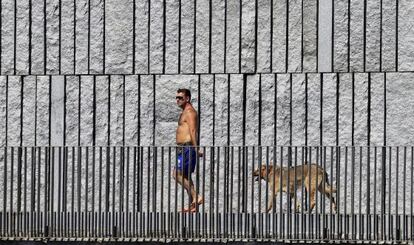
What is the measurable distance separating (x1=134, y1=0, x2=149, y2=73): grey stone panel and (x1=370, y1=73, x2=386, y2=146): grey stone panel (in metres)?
2.84

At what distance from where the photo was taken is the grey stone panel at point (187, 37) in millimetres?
23953

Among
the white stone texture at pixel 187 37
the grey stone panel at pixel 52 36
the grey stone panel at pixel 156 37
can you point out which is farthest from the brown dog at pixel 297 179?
the grey stone panel at pixel 52 36

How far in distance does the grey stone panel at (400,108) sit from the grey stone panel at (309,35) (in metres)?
1.03

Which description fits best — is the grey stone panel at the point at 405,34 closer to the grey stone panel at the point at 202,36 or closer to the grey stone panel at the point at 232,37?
the grey stone panel at the point at 232,37

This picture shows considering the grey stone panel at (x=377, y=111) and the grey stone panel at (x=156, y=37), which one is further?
the grey stone panel at (x=156, y=37)

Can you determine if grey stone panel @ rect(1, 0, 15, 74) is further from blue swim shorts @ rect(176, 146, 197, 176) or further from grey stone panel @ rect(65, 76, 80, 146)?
blue swim shorts @ rect(176, 146, 197, 176)

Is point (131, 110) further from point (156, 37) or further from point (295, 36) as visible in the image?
point (295, 36)

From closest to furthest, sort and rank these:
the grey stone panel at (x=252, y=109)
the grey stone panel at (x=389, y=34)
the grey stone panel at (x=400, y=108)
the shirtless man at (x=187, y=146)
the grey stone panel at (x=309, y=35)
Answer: the shirtless man at (x=187, y=146) < the grey stone panel at (x=400, y=108) < the grey stone panel at (x=389, y=34) < the grey stone panel at (x=309, y=35) < the grey stone panel at (x=252, y=109)

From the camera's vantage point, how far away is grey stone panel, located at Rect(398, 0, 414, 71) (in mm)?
23312

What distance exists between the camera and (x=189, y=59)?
78.6 feet

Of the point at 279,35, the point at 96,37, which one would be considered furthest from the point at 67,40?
the point at 279,35

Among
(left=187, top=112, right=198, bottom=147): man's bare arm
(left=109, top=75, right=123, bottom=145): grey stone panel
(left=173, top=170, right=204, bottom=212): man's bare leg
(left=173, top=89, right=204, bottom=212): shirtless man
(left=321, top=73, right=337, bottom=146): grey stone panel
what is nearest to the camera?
(left=173, top=170, right=204, bottom=212): man's bare leg

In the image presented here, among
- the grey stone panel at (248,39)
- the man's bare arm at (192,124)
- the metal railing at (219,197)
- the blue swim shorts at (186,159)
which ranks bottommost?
the metal railing at (219,197)

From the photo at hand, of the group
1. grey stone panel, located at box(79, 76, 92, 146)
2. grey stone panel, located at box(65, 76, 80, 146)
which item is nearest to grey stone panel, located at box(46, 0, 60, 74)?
grey stone panel, located at box(65, 76, 80, 146)
